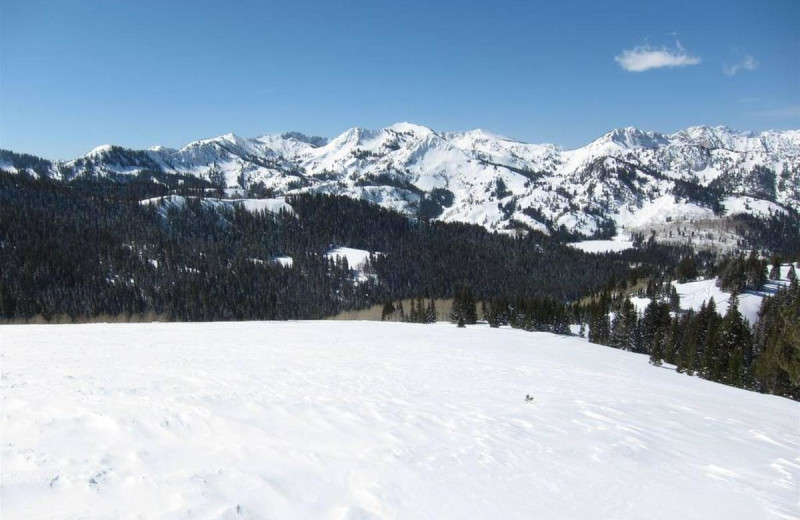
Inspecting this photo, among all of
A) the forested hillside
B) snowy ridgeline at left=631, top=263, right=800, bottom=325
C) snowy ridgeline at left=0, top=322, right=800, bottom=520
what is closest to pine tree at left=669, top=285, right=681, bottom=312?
snowy ridgeline at left=631, top=263, right=800, bottom=325

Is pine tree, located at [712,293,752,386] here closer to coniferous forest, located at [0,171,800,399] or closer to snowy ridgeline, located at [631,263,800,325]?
coniferous forest, located at [0,171,800,399]

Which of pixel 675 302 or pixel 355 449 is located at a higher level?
pixel 675 302

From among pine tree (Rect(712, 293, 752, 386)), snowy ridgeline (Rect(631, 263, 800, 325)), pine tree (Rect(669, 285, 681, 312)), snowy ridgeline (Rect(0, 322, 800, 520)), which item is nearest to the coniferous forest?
pine tree (Rect(712, 293, 752, 386))

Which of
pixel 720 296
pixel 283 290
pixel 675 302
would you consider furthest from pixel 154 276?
pixel 720 296

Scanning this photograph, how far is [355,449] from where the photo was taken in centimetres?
1002

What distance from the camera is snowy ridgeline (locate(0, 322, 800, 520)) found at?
704 cm

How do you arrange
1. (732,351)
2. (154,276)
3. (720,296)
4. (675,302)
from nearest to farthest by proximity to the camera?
(732,351) → (675,302) → (720,296) → (154,276)

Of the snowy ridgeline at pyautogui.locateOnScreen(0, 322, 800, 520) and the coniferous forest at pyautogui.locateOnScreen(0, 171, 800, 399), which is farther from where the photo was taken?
the coniferous forest at pyautogui.locateOnScreen(0, 171, 800, 399)

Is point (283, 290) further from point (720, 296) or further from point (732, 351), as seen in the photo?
point (720, 296)

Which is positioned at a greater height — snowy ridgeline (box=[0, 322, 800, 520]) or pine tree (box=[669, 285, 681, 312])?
pine tree (box=[669, 285, 681, 312])

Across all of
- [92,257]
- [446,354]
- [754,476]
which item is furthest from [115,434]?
[92,257]

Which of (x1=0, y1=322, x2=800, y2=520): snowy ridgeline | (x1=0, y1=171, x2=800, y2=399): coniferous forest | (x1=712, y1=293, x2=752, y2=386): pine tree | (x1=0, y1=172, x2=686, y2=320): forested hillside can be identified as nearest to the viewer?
(x1=0, y1=322, x2=800, y2=520): snowy ridgeline

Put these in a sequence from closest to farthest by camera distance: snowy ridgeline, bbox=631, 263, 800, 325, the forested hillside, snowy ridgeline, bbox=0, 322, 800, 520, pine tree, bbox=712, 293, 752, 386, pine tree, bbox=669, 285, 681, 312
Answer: snowy ridgeline, bbox=0, 322, 800, 520 < pine tree, bbox=712, 293, 752, 386 < snowy ridgeline, bbox=631, 263, 800, 325 < pine tree, bbox=669, 285, 681, 312 < the forested hillside

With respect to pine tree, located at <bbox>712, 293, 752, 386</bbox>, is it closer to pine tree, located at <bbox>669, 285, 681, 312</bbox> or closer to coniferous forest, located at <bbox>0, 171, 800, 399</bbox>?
coniferous forest, located at <bbox>0, 171, 800, 399</bbox>
